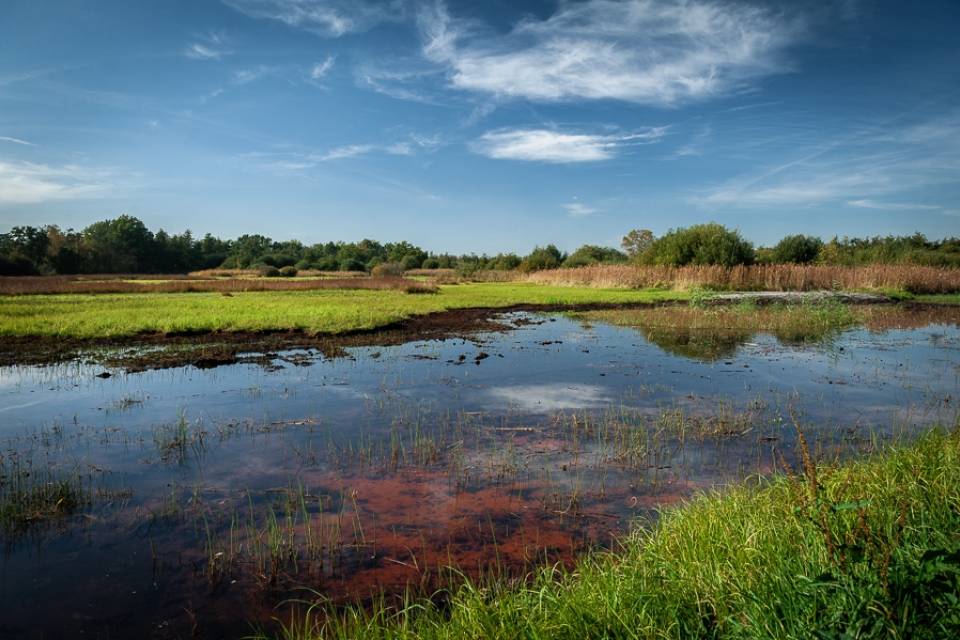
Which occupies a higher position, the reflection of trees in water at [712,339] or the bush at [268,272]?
the bush at [268,272]

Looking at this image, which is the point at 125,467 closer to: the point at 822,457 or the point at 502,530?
the point at 502,530

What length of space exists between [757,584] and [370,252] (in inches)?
4441

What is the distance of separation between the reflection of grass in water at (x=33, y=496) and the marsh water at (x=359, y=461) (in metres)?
0.05

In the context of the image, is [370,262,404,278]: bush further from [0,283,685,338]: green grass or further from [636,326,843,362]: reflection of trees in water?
[636,326,843,362]: reflection of trees in water

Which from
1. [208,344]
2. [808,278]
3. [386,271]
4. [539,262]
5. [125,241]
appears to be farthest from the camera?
[125,241]

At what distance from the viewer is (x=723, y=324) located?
21594 millimetres

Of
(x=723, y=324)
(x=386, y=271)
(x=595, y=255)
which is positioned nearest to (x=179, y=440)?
(x=723, y=324)

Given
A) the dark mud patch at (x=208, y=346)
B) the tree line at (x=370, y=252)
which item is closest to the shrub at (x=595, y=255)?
Answer: the tree line at (x=370, y=252)

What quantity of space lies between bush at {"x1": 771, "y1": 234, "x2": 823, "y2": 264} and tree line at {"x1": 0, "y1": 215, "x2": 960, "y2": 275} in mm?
78

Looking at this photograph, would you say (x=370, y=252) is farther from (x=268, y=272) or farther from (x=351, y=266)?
(x=268, y=272)

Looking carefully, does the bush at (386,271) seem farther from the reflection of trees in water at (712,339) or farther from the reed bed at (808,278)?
the reflection of trees in water at (712,339)

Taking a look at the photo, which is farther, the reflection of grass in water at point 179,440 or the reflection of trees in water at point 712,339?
the reflection of trees in water at point 712,339

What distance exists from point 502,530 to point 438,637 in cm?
192

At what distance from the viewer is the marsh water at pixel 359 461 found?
436 centimetres
